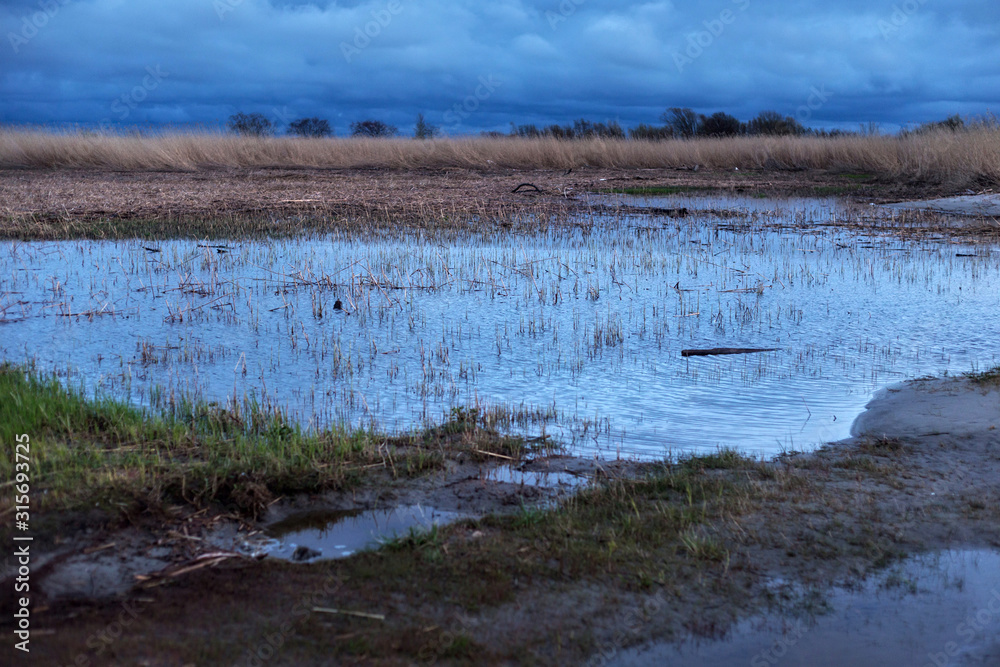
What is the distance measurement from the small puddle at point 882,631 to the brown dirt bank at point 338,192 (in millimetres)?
14082

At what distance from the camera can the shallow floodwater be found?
6.34 m

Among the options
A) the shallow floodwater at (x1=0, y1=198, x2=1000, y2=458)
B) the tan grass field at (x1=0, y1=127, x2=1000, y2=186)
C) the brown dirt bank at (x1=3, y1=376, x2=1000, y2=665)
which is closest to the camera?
the brown dirt bank at (x1=3, y1=376, x2=1000, y2=665)

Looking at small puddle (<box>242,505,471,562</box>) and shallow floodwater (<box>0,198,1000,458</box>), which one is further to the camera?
shallow floodwater (<box>0,198,1000,458</box>)

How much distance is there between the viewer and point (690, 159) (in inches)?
1292

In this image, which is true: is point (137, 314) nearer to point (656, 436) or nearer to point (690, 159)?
point (656, 436)

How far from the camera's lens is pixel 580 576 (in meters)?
3.65

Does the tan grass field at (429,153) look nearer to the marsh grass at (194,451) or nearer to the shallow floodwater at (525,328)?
the shallow floodwater at (525,328)

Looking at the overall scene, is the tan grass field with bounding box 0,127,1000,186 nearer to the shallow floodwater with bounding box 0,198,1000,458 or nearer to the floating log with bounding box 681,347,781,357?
the shallow floodwater with bounding box 0,198,1000,458

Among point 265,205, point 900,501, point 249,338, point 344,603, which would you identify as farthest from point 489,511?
point 265,205

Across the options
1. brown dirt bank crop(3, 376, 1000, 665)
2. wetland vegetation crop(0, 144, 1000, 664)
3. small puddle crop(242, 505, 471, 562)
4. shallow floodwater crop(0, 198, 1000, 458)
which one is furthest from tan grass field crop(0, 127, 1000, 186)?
small puddle crop(242, 505, 471, 562)

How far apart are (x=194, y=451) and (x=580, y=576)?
2.55 m

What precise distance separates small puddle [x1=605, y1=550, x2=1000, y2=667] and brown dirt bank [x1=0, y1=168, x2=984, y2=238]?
554 inches

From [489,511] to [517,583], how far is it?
0.84 metres

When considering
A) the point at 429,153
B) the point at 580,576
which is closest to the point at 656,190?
the point at 429,153
